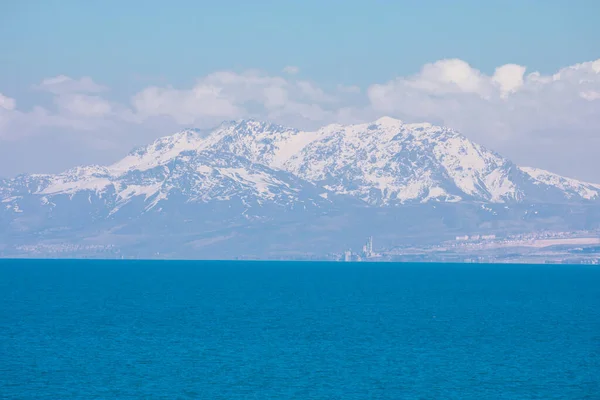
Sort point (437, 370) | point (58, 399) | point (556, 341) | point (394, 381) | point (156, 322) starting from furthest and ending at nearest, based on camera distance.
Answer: point (156, 322)
point (556, 341)
point (437, 370)
point (394, 381)
point (58, 399)

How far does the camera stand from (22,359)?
11050 cm

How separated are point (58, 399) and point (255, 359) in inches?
1164

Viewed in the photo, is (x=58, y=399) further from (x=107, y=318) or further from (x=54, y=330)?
(x=107, y=318)

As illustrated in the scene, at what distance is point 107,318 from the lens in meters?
162

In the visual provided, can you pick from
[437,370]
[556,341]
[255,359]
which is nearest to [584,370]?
[437,370]

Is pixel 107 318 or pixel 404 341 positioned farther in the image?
pixel 107 318

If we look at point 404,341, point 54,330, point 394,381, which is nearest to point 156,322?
point 54,330

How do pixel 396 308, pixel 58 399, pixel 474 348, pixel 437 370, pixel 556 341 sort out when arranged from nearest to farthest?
pixel 58 399 < pixel 437 370 < pixel 474 348 < pixel 556 341 < pixel 396 308

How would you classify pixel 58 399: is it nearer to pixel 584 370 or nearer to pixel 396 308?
pixel 584 370

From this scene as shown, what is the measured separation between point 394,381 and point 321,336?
37277 mm

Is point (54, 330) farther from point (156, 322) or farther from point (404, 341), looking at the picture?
point (404, 341)

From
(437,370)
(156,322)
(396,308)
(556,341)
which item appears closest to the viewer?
(437,370)

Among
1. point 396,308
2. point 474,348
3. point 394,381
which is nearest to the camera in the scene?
point 394,381

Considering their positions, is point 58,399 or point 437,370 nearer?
point 58,399
